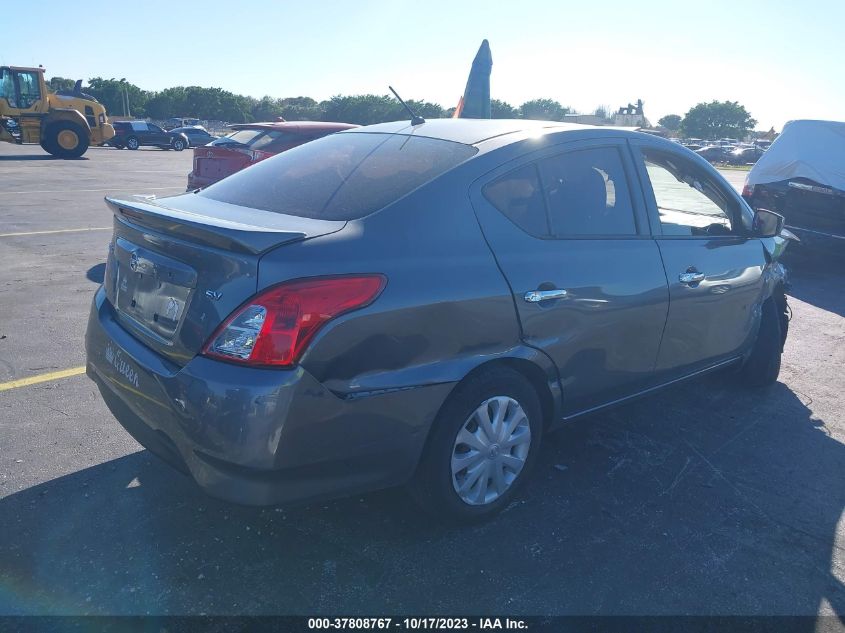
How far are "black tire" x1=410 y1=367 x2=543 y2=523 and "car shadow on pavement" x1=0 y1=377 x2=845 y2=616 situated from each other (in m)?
0.12

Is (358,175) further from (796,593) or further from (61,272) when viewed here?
(61,272)

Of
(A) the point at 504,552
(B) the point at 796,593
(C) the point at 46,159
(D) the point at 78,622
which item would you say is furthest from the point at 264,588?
(C) the point at 46,159

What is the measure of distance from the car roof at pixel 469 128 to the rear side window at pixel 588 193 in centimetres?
19

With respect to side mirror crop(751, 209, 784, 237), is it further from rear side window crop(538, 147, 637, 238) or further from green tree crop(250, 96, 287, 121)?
green tree crop(250, 96, 287, 121)

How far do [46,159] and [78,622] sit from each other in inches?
1005

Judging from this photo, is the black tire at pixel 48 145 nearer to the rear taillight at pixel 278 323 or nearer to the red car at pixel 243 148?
the red car at pixel 243 148

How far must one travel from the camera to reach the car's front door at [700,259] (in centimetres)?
376

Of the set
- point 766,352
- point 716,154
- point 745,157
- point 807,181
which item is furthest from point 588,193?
point 716,154

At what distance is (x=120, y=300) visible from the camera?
9.87 ft

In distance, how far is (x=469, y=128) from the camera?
3.46 m

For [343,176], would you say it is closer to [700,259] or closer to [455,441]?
[455,441]

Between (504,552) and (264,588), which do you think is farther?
(504,552)

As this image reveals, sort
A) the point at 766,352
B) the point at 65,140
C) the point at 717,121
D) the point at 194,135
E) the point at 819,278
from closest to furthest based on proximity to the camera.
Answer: the point at 766,352
the point at 819,278
the point at 65,140
the point at 194,135
the point at 717,121

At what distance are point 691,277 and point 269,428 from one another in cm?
256
